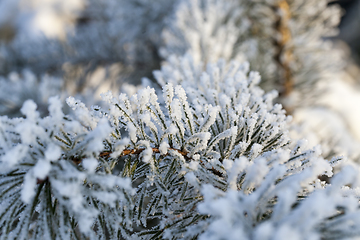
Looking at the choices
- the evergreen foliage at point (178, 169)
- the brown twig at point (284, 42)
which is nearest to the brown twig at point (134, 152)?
the evergreen foliage at point (178, 169)

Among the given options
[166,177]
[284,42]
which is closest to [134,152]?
[166,177]

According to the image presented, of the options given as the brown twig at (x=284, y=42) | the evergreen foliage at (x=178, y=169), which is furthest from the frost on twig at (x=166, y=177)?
the brown twig at (x=284, y=42)

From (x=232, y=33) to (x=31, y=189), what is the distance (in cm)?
69

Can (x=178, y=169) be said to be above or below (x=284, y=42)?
below

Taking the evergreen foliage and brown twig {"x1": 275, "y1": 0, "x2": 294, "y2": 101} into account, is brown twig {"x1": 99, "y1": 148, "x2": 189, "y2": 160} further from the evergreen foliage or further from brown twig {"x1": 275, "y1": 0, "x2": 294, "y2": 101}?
brown twig {"x1": 275, "y1": 0, "x2": 294, "y2": 101}

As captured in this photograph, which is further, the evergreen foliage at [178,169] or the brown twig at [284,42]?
the brown twig at [284,42]

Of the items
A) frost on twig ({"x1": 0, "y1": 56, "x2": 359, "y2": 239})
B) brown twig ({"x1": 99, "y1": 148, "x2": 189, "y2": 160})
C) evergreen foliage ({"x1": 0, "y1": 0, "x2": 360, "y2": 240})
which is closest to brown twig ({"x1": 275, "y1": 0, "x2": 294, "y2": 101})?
evergreen foliage ({"x1": 0, "y1": 0, "x2": 360, "y2": 240})

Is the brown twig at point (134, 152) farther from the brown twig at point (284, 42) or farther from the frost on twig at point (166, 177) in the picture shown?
the brown twig at point (284, 42)

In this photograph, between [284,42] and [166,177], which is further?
[284,42]

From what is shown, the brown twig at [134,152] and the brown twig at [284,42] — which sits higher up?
the brown twig at [284,42]

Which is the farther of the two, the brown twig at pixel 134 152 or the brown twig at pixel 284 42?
the brown twig at pixel 284 42

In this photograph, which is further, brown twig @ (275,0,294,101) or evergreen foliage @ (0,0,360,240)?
brown twig @ (275,0,294,101)

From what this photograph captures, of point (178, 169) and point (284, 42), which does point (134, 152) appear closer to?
point (178, 169)

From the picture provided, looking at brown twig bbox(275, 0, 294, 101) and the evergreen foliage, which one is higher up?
brown twig bbox(275, 0, 294, 101)
